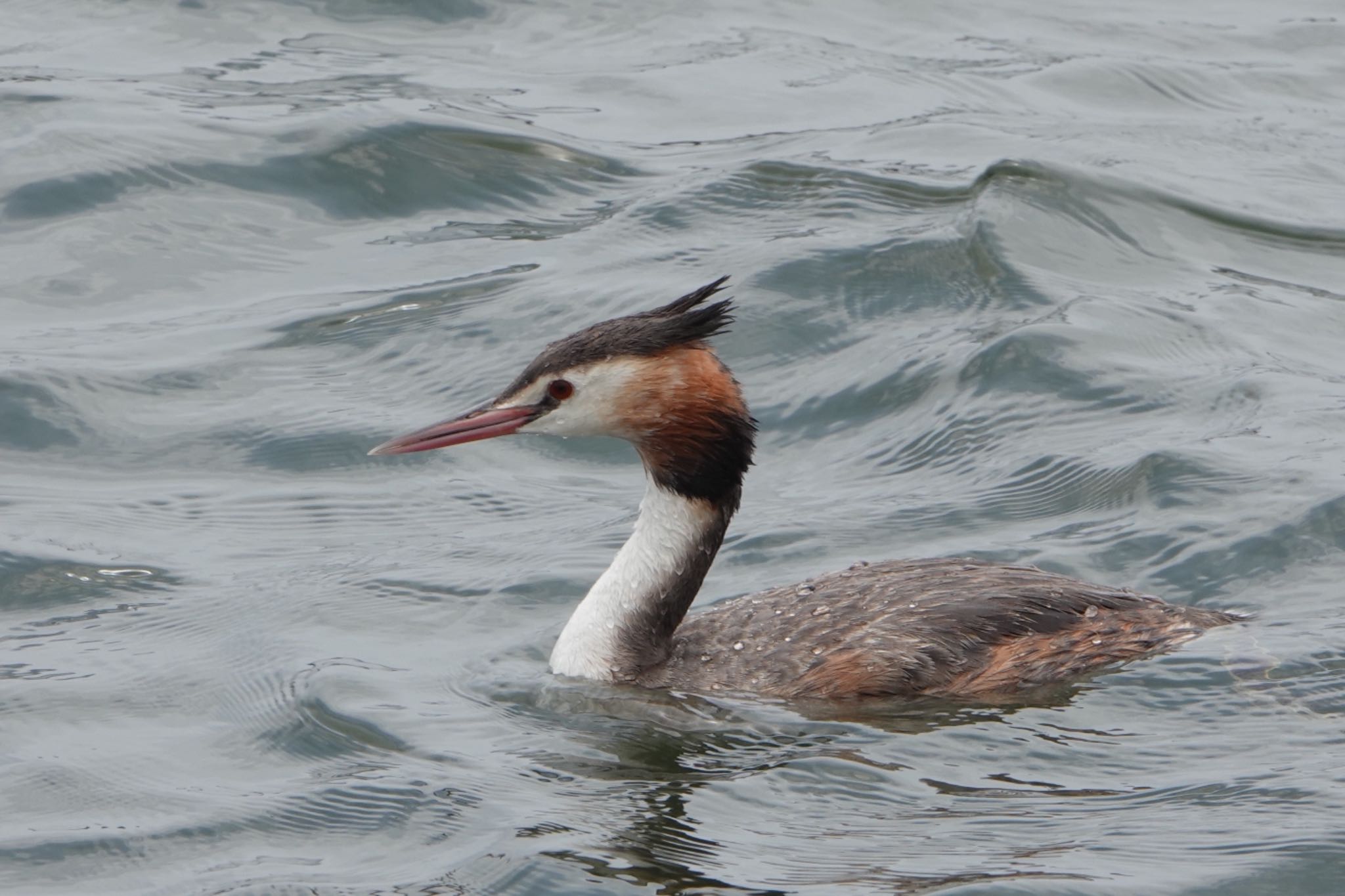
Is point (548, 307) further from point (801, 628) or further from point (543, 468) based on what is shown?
point (801, 628)

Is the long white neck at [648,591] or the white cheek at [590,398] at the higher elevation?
the white cheek at [590,398]

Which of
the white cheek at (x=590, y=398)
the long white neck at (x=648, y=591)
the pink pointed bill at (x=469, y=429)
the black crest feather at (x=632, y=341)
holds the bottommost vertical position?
the long white neck at (x=648, y=591)

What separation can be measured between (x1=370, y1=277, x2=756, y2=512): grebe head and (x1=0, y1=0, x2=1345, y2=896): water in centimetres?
93

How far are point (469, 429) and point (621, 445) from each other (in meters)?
2.61

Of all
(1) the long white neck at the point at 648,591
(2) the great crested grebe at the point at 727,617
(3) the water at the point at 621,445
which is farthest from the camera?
(1) the long white neck at the point at 648,591

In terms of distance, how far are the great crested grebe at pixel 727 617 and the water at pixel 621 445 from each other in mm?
166

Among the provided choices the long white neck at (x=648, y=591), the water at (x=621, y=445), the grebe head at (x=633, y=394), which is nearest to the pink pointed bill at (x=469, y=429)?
the grebe head at (x=633, y=394)

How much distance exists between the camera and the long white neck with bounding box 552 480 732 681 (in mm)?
7723

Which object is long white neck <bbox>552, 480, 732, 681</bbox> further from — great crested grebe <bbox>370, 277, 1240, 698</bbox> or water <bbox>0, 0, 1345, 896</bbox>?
water <bbox>0, 0, 1345, 896</bbox>

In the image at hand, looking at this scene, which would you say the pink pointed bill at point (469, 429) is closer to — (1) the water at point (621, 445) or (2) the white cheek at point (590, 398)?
(2) the white cheek at point (590, 398)

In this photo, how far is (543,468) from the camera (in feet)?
32.5

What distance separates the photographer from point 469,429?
297 inches

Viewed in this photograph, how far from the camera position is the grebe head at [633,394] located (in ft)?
24.6

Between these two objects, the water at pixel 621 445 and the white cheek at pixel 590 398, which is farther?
the white cheek at pixel 590 398
